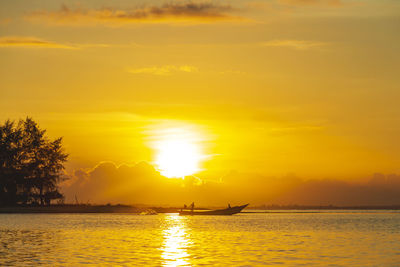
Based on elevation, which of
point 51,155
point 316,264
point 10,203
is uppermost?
point 51,155

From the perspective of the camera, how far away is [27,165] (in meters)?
150

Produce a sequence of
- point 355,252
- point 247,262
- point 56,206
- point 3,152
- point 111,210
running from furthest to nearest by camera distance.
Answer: point 111,210
point 56,206
point 3,152
point 355,252
point 247,262

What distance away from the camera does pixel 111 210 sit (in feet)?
655

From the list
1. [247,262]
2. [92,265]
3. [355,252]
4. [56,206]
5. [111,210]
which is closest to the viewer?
[92,265]

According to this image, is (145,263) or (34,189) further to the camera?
(34,189)

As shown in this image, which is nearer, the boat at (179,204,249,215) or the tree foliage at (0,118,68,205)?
the tree foliage at (0,118,68,205)

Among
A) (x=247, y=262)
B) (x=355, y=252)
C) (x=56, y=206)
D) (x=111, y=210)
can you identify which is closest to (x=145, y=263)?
(x=247, y=262)

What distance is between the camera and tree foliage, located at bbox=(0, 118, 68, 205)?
488ft

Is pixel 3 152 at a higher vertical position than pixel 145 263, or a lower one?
higher

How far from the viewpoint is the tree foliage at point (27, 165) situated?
488 ft

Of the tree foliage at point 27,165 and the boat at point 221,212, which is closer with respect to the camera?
the tree foliage at point 27,165

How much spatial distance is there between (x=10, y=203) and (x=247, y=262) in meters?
114

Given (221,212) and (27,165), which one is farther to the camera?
(221,212)

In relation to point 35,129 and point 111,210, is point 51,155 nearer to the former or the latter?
point 35,129
